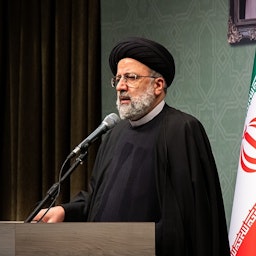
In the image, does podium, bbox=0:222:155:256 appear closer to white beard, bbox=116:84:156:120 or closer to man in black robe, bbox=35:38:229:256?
man in black robe, bbox=35:38:229:256

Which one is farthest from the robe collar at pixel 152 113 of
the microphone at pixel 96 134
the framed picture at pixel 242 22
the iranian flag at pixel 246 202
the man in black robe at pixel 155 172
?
the framed picture at pixel 242 22

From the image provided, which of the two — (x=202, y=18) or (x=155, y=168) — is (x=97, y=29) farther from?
(x=155, y=168)

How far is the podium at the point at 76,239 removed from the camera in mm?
1944

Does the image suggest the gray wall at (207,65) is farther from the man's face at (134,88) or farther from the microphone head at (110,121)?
the microphone head at (110,121)

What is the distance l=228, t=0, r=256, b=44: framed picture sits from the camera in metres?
4.00

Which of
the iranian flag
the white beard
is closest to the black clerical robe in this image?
the white beard

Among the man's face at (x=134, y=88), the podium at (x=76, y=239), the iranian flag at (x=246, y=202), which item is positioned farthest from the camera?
the iranian flag at (x=246, y=202)

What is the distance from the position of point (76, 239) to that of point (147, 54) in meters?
1.21

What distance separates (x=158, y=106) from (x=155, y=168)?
0.36 m

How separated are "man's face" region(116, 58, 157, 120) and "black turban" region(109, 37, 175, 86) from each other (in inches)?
1.1

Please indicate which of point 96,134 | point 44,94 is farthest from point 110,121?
point 44,94

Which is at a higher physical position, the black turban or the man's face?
the black turban

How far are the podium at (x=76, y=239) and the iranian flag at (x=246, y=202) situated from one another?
4.75 feet

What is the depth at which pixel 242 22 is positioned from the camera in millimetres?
4031
